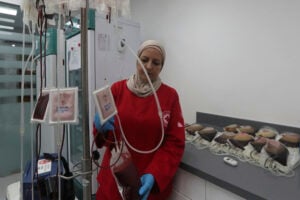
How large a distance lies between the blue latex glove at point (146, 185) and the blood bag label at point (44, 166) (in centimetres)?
58

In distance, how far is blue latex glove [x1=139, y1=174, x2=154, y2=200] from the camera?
0.96 meters

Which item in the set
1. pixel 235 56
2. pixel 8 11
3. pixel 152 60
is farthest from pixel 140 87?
pixel 8 11

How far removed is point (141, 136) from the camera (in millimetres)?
1137

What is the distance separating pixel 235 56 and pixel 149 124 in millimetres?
1002

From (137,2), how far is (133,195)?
2.46 meters

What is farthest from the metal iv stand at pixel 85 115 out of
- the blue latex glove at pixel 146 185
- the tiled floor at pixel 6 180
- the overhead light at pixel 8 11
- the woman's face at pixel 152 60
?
the overhead light at pixel 8 11

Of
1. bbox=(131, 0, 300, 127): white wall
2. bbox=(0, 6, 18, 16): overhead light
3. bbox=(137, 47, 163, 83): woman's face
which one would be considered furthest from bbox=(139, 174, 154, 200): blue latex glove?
bbox=(0, 6, 18, 16): overhead light

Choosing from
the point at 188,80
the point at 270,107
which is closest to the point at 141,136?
the point at 270,107

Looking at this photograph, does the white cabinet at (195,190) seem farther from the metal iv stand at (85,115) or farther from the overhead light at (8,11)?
the overhead light at (8,11)

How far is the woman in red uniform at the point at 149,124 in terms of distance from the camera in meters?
1.09

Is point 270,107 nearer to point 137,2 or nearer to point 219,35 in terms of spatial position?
point 219,35

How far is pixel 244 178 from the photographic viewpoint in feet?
3.03

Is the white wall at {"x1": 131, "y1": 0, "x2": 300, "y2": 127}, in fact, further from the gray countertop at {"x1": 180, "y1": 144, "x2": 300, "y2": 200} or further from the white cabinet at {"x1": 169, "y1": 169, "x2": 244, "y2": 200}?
the white cabinet at {"x1": 169, "y1": 169, "x2": 244, "y2": 200}

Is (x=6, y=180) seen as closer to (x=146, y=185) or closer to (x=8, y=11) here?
(x=8, y=11)
